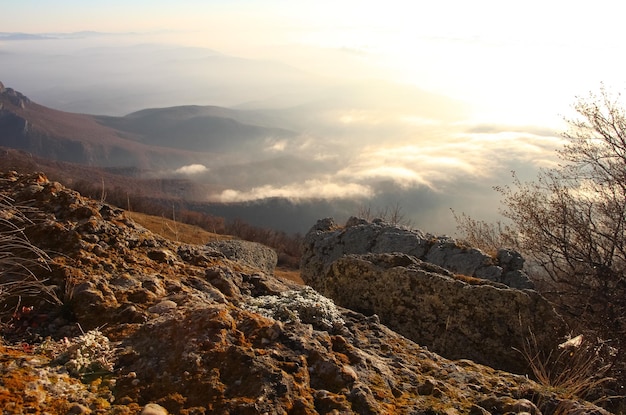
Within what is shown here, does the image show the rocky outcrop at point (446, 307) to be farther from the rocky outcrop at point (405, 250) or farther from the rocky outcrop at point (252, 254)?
the rocky outcrop at point (252, 254)

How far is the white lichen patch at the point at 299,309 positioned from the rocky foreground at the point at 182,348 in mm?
17

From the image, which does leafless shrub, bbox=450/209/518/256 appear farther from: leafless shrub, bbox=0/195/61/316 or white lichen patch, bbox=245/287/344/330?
leafless shrub, bbox=0/195/61/316

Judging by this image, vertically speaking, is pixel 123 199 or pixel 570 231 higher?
pixel 570 231

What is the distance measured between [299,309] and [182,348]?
4.59 feet

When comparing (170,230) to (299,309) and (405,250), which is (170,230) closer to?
(299,309)

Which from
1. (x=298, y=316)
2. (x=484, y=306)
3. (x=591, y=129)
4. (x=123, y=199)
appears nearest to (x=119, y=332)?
(x=298, y=316)

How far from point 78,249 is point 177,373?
195 cm

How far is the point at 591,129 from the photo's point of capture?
15.9 meters

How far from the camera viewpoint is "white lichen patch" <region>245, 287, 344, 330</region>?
453 centimetres

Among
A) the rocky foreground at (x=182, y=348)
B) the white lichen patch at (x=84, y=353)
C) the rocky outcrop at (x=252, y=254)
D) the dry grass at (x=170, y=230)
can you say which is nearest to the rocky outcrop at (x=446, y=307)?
the rocky foreground at (x=182, y=348)

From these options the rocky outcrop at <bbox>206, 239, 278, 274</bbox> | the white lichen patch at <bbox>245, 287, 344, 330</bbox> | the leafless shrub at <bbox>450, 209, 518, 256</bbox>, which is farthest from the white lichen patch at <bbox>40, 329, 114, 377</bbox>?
the leafless shrub at <bbox>450, 209, 518, 256</bbox>

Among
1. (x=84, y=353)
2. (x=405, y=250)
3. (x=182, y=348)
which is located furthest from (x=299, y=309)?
(x=405, y=250)

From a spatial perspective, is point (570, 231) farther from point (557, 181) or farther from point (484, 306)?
point (484, 306)

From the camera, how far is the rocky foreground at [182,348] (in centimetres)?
321
